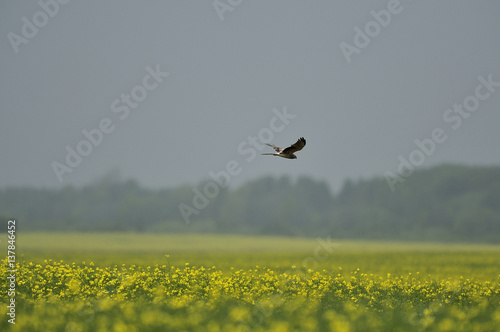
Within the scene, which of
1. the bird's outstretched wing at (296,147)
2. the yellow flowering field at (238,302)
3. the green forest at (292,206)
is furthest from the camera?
the green forest at (292,206)

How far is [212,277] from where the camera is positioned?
17.3m

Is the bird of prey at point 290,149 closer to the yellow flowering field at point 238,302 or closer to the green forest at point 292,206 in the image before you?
the yellow flowering field at point 238,302

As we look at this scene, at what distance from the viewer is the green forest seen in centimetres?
8794

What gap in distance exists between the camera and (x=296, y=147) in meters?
12.9

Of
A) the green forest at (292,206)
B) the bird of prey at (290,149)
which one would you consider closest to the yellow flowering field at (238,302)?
the bird of prey at (290,149)

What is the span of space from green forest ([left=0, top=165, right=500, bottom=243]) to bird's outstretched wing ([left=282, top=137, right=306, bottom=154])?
72.0 metres

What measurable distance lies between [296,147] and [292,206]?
89011 mm

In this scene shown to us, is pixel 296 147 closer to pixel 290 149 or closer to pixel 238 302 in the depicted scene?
pixel 290 149

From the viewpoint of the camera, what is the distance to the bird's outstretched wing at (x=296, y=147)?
1275 centimetres

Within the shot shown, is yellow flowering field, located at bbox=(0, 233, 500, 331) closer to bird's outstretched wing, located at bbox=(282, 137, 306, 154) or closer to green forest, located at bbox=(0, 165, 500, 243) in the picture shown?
bird's outstretched wing, located at bbox=(282, 137, 306, 154)

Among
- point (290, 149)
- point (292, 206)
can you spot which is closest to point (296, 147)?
point (290, 149)

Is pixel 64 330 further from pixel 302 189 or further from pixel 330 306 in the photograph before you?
pixel 302 189

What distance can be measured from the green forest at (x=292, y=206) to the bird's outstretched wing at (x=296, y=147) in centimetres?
7204

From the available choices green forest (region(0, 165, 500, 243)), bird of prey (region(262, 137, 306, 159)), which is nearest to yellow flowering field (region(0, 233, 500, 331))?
bird of prey (region(262, 137, 306, 159))
